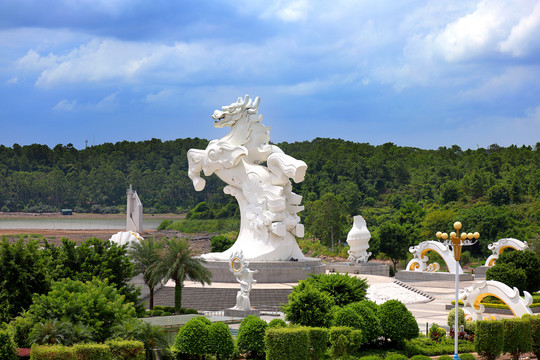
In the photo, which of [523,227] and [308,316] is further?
[523,227]

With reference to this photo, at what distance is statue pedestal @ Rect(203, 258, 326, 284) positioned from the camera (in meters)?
35.7

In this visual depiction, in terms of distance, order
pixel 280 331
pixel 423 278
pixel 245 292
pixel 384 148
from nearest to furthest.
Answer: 1. pixel 280 331
2. pixel 245 292
3. pixel 423 278
4. pixel 384 148

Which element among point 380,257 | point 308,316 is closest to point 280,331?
point 308,316

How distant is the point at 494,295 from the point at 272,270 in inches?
527

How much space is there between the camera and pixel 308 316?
21562 mm

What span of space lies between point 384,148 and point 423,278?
2125 inches

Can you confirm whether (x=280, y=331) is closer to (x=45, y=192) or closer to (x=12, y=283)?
(x=12, y=283)

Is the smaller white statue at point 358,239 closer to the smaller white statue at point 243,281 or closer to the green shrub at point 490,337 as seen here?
the smaller white statue at point 243,281

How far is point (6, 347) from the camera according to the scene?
53.9 ft

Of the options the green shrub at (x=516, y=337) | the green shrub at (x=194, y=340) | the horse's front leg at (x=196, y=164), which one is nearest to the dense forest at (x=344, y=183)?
the horse's front leg at (x=196, y=164)

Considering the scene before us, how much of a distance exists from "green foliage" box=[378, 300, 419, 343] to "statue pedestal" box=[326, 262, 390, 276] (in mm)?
19373

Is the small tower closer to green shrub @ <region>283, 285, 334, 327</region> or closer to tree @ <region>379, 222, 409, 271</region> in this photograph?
tree @ <region>379, 222, 409, 271</region>

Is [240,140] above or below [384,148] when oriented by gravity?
below

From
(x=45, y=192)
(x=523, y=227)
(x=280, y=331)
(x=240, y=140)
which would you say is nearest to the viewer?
(x=280, y=331)
